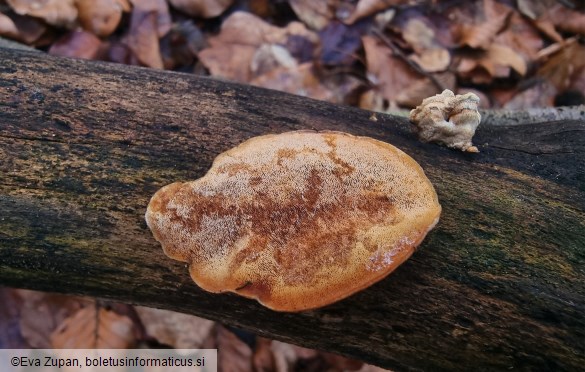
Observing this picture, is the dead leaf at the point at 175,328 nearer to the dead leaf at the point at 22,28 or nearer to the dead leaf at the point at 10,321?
the dead leaf at the point at 10,321

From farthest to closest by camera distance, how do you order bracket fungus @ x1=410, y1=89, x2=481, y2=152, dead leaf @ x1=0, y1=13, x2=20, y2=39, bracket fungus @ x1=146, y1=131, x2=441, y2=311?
dead leaf @ x1=0, y1=13, x2=20, y2=39 → bracket fungus @ x1=410, y1=89, x2=481, y2=152 → bracket fungus @ x1=146, y1=131, x2=441, y2=311

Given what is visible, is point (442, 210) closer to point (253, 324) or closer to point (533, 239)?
point (533, 239)

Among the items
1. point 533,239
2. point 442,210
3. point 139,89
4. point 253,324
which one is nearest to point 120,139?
point 139,89

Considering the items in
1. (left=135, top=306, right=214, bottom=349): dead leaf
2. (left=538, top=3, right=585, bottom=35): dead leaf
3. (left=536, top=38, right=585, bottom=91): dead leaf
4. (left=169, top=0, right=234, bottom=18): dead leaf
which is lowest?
(left=135, top=306, right=214, bottom=349): dead leaf

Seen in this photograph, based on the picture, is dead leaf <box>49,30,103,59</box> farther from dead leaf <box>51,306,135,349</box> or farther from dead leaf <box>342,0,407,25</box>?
dead leaf <box>342,0,407,25</box>

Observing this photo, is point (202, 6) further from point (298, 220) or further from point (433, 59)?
point (298, 220)

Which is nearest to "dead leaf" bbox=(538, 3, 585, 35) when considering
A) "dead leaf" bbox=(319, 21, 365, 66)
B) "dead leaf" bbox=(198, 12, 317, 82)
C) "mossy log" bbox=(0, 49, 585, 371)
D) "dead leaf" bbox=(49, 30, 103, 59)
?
"dead leaf" bbox=(319, 21, 365, 66)

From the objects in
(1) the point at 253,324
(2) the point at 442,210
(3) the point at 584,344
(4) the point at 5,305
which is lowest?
(4) the point at 5,305

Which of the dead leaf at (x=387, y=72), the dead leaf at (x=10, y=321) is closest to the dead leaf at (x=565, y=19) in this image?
the dead leaf at (x=387, y=72)
